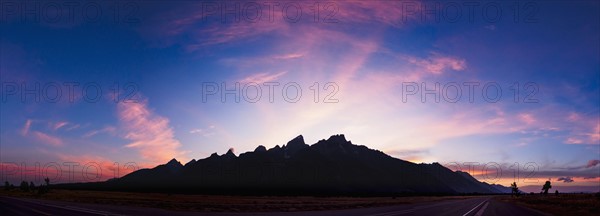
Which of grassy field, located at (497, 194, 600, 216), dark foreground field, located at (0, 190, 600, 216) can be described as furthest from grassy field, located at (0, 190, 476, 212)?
grassy field, located at (497, 194, 600, 216)

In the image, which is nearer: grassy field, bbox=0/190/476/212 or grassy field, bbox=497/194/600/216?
grassy field, bbox=0/190/476/212

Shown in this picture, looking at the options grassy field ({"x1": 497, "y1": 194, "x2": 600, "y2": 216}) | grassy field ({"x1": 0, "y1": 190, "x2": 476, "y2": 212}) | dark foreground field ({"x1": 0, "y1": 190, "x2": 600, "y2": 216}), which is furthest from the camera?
grassy field ({"x1": 497, "y1": 194, "x2": 600, "y2": 216})

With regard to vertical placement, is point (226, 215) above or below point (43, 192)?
above

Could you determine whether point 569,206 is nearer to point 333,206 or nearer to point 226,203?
point 333,206

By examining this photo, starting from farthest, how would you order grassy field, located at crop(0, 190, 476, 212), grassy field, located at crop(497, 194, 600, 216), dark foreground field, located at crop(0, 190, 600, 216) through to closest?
grassy field, located at crop(497, 194, 600, 216) < grassy field, located at crop(0, 190, 476, 212) < dark foreground field, located at crop(0, 190, 600, 216)

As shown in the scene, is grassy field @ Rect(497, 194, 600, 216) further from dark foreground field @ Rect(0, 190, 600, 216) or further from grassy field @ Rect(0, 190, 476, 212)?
grassy field @ Rect(0, 190, 476, 212)

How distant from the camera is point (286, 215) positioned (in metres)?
37.4

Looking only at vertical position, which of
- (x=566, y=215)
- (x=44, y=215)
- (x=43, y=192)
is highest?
(x=44, y=215)

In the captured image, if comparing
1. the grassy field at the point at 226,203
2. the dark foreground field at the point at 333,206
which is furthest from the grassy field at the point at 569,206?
the grassy field at the point at 226,203

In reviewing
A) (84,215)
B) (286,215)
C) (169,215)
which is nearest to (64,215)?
(84,215)

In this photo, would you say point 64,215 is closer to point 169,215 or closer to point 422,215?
point 169,215

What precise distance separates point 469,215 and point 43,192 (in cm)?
13718

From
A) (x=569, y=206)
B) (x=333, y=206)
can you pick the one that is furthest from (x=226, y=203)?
(x=569, y=206)

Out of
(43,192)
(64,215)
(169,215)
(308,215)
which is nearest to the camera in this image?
(64,215)
